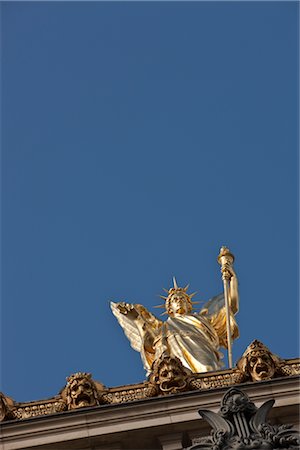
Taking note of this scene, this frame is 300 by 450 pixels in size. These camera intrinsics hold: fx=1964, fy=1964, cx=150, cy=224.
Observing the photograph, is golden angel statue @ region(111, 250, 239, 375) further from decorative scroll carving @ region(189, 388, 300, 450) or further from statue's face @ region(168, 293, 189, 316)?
decorative scroll carving @ region(189, 388, 300, 450)

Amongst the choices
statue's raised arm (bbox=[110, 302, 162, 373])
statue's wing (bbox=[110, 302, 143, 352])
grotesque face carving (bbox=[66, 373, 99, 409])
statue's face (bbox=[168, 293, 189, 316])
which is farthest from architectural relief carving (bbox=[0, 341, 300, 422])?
statue's face (bbox=[168, 293, 189, 316])

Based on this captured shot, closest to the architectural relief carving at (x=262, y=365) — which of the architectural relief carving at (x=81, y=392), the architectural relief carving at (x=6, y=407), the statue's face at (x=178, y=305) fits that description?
the architectural relief carving at (x=81, y=392)

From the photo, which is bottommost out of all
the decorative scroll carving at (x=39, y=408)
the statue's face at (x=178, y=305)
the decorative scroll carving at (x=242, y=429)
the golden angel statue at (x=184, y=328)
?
the decorative scroll carving at (x=242, y=429)

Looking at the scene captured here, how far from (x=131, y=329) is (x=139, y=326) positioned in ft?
2.14

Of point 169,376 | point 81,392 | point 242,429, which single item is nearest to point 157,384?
point 169,376

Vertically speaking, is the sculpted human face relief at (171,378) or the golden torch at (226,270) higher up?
the golden torch at (226,270)

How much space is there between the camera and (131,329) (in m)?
38.9

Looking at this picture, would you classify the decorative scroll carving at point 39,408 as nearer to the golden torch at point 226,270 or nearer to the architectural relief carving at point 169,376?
the architectural relief carving at point 169,376

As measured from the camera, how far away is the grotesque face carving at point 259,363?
32.8m

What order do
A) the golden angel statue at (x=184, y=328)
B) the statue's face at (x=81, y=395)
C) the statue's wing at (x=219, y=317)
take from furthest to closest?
the statue's wing at (x=219, y=317) < the golden angel statue at (x=184, y=328) < the statue's face at (x=81, y=395)

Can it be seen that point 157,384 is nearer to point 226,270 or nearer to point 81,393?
point 81,393

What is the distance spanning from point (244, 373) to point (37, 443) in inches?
152

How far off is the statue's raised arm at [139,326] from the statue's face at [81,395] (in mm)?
4559

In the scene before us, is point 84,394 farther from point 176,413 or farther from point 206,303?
point 206,303
